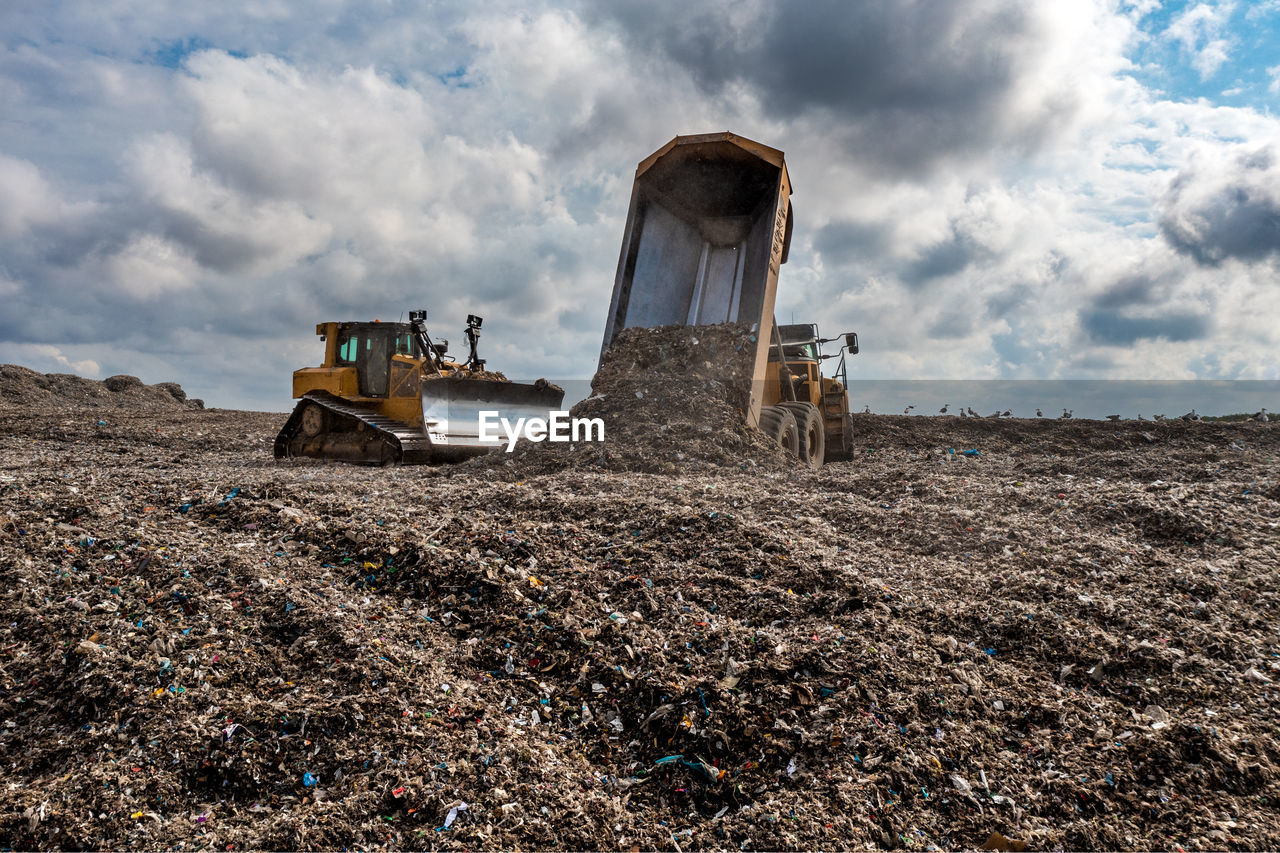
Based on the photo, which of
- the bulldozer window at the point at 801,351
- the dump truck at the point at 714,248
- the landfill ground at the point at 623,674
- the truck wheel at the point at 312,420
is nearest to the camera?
the landfill ground at the point at 623,674

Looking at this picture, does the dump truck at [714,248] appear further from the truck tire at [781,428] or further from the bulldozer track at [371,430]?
the bulldozer track at [371,430]

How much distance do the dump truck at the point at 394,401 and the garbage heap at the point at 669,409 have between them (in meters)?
2.61

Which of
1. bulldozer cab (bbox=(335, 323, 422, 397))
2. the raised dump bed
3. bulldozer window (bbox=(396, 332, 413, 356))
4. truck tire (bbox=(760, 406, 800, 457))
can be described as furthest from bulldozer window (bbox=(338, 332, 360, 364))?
truck tire (bbox=(760, 406, 800, 457))

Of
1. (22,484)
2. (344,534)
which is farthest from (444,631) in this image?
(22,484)

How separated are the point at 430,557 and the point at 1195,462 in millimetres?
7881

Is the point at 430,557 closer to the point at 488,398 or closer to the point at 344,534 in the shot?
the point at 344,534

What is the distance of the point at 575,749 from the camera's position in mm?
2580

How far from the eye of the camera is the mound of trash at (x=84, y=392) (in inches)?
768

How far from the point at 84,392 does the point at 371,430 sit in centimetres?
1755

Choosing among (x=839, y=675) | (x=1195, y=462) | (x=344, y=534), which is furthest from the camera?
(x=1195, y=462)

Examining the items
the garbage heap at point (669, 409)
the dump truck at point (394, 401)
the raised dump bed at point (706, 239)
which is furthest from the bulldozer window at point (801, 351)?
the dump truck at point (394, 401)

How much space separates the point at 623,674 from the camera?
2.90 m

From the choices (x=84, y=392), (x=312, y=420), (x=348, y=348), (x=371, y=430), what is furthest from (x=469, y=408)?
(x=84, y=392)

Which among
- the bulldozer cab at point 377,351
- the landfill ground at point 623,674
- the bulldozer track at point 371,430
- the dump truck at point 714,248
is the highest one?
the dump truck at point 714,248
